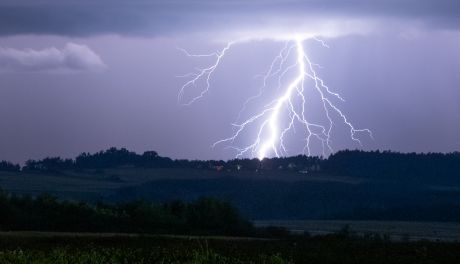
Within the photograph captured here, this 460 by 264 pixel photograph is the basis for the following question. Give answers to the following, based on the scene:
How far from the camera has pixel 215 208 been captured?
63781mm

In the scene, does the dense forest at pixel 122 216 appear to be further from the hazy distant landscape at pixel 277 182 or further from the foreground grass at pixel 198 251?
the hazy distant landscape at pixel 277 182

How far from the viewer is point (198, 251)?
33.8 meters

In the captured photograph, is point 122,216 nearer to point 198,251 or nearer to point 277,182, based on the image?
point 198,251

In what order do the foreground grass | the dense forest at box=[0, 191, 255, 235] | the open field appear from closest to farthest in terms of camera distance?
the foreground grass, the dense forest at box=[0, 191, 255, 235], the open field

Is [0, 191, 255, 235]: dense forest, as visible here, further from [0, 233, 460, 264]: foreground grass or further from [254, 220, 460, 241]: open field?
[0, 233, 460, 264]: foreground grass

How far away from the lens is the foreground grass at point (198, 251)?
3164 centimetres

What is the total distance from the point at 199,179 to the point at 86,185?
10.2m

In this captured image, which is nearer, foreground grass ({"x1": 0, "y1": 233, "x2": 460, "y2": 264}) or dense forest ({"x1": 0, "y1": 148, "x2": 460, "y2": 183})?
foreground grass ({"x1": 0, "y1": 233, "x2": 460, "y2": 264})

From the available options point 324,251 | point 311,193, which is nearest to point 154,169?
point 311,193

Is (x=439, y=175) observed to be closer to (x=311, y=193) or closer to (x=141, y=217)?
(x=311, y=193)

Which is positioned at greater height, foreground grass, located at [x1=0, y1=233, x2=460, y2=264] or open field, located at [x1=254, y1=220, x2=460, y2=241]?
open field, located at [x1=254, y1=220, x2=460, y2=241]

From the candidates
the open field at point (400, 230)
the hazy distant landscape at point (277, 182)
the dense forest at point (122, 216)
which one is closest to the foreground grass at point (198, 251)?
the dense forest at point (122, 216)

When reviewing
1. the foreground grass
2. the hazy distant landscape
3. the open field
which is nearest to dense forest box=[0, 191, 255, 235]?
the open field

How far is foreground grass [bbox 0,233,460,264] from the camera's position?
31.6m
